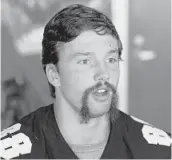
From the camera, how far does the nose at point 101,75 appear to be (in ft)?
4.00

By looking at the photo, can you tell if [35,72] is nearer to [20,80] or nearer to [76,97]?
[20,80]

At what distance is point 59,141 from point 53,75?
21 centimetres

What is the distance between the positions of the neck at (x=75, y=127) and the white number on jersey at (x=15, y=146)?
0.12 metres

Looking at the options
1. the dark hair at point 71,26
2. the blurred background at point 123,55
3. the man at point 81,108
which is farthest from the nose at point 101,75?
the blurred background at point 123,55

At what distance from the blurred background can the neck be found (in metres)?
0.48

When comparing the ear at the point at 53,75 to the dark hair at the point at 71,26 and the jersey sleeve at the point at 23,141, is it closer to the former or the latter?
the dark hair at the point at 71,26

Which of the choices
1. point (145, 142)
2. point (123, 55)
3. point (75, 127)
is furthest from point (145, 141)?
point (123, 55)

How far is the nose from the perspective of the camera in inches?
48.0

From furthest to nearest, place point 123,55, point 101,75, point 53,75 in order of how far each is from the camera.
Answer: point 123,55, point 53,75, point 101,75

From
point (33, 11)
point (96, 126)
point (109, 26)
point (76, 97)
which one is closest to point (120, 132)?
point (96, 126)

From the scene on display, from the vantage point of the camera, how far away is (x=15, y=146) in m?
1.29

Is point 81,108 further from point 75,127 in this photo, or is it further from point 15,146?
point 15,146

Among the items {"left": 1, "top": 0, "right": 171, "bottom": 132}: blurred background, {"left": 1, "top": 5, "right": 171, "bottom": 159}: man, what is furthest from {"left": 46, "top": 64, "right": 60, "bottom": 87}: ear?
{"left": 1, "top": 0, "right": 171, "bottom": 132}: blurred background

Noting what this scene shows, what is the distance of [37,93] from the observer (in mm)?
1798
